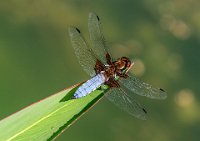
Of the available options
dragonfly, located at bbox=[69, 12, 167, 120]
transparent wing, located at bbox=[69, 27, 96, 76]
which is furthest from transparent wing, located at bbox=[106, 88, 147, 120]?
transparent wing, located at bbox=[69, 27, 96, 76]

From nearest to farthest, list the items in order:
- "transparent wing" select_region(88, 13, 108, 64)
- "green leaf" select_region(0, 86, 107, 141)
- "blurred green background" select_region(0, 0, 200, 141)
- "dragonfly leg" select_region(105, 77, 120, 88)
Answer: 1. "green leaf" select_region(0, 86, 107, 141)
2. "dragonfly leg" select_region(105, 77, 120, 88)
3. "transparent wing" select_region(88, 13, 108, 64)
4. "blurred green background" select_region(0, 0, 200, 141)

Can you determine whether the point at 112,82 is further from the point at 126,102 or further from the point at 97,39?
the point at 97,39

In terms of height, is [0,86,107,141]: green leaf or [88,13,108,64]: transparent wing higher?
[88,13,108,64]: transparent wing

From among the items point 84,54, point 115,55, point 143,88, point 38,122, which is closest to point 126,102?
point 143,88

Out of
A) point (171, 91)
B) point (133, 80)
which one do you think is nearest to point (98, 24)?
point (133, 80)

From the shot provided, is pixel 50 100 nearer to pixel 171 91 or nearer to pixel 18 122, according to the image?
pixel 18 122

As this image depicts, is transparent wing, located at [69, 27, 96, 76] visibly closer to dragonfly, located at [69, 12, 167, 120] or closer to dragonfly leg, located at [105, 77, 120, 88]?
dragonfly, located at [69, 12, 167, 120]

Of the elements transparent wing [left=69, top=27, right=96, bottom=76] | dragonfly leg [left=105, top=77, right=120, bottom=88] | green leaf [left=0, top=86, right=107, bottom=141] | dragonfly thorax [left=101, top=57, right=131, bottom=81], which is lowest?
green leaf [left=0, top=86, right=107, bottom=141]
